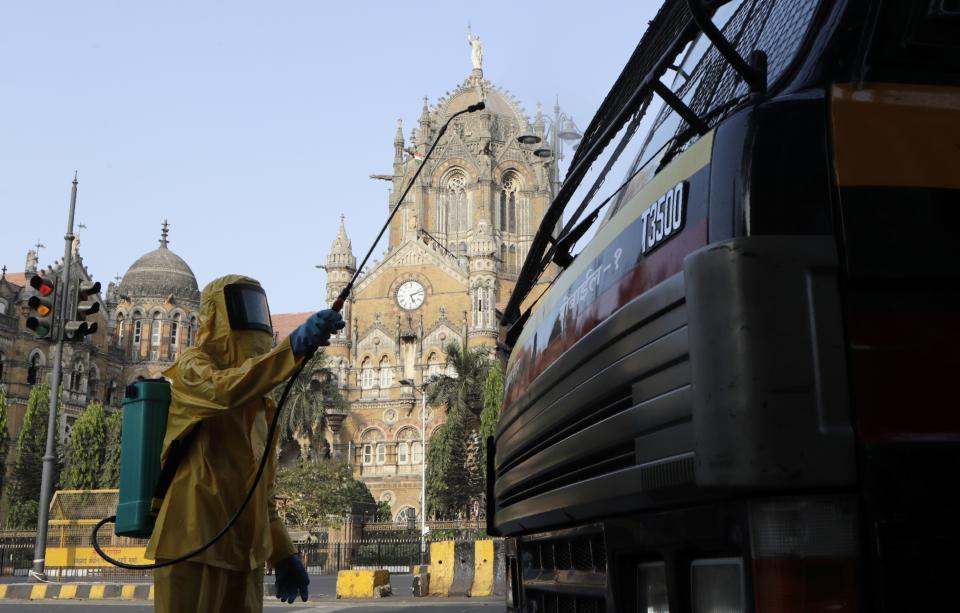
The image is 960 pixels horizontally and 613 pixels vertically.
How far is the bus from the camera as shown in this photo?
195cm

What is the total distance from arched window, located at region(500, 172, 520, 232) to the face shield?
63574 millimetres

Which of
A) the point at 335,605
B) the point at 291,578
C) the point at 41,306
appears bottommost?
the point at 335,605

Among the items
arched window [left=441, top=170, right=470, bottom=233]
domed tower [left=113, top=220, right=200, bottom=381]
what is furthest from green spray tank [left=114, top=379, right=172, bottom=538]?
arched window [left=441, top=170, right=470, bottom=233]

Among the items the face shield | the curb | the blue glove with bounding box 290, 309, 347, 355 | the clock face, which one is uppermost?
the clock face

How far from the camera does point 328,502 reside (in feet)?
138

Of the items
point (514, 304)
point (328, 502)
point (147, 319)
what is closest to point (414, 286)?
point (147, 319)

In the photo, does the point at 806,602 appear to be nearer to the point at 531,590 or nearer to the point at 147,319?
the point at 531,590

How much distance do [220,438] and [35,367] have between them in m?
54.5

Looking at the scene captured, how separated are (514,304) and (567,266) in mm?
1267

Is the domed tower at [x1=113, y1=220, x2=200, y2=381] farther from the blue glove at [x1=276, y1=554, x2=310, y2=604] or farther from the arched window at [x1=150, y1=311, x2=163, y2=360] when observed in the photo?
the blue glove at [x1=276, y1=554, x2=310, y2=604]

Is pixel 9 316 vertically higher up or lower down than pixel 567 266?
higher up

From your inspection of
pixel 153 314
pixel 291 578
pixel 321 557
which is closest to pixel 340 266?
pixel 153 314

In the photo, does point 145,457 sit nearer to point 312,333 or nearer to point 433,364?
point 312,333

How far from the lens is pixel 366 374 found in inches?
2355
